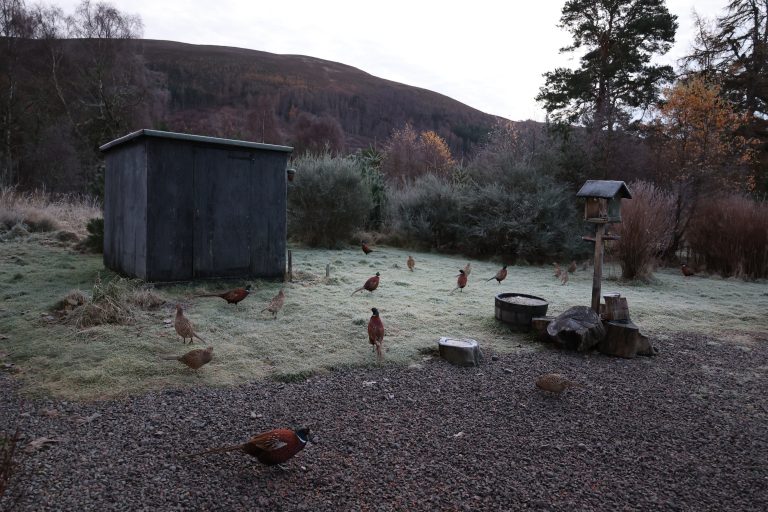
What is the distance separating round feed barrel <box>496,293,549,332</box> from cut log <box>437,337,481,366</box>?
121 cm

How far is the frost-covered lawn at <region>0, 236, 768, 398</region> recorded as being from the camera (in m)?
4.17

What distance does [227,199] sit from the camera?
7547 mm

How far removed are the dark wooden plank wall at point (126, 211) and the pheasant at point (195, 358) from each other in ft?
11.2

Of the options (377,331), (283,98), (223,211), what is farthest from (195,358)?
(283,98)

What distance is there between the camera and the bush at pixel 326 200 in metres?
13.2

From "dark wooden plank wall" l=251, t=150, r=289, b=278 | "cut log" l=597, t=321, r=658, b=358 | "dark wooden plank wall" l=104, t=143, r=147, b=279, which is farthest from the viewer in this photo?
"dark wooden plank wall" l=251, t=150, r=289, b=278

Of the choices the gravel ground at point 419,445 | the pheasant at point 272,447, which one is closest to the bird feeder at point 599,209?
the gravel ground at point 419,445

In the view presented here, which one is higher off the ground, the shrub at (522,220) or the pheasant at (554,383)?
the shrub at (522,220)

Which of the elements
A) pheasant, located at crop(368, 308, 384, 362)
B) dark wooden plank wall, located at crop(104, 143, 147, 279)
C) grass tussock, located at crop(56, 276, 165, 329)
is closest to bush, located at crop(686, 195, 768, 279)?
pheasant, located at crop(368, 308, 384, 362)

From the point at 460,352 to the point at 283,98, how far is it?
4797cm

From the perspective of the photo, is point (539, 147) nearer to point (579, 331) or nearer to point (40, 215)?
point (579, 331)

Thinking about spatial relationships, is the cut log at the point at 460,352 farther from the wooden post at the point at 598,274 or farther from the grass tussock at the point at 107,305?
the grass tussock at the point at 107,305

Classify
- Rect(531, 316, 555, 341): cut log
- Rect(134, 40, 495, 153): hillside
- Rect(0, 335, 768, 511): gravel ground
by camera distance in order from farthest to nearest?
Rect(134, 40, 495, 153): hillside
Rect(531, 316, 555, 341): cut log
Rect(0, 335, 768, 511): gravel ground

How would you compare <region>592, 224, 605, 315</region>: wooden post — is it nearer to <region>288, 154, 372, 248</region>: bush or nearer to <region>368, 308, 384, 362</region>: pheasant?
<region>368, 308, 384, 362</region>: pheasant
